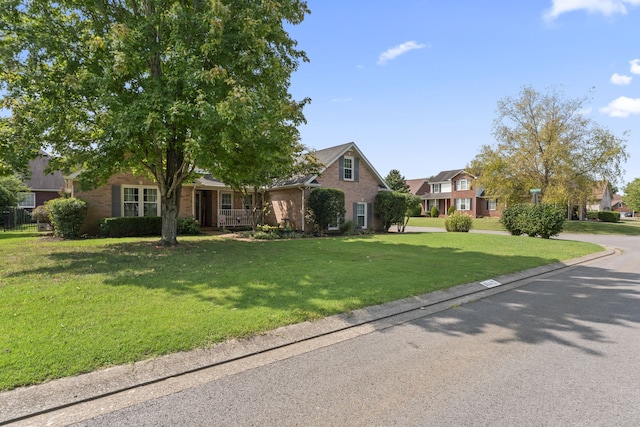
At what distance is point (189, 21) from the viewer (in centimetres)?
988

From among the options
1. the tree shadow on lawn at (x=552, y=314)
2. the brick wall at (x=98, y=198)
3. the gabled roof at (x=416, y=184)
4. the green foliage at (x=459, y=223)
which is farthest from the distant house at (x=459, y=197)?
the brick wall at (x=98, y=198)

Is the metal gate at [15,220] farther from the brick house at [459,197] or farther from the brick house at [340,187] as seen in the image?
the brick house at [459,197]

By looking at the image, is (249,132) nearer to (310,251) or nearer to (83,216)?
(310,251)

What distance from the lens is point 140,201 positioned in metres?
18.5

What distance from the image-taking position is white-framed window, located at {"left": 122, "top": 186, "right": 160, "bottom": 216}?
18094 mm

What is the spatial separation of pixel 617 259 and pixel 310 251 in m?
11.7

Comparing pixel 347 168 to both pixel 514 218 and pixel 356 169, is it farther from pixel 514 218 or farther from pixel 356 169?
pixel 514 218

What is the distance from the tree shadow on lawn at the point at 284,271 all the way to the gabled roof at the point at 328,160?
8713mm

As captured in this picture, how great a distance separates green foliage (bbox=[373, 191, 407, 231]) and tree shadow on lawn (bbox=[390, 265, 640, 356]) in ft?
50.5

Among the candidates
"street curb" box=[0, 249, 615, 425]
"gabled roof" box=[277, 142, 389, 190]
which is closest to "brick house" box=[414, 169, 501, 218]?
"gabled roof" box=[277, 142, 389, 190]

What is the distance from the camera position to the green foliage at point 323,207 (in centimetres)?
2008

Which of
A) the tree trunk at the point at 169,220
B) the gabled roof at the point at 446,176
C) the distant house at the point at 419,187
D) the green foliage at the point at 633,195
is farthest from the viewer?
the distant house at the point at 419,187

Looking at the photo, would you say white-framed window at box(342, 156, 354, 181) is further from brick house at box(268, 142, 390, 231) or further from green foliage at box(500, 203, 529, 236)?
green foliage at box(500, 203, 529, 236)

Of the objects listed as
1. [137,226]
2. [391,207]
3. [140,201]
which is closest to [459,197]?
[391,207]
